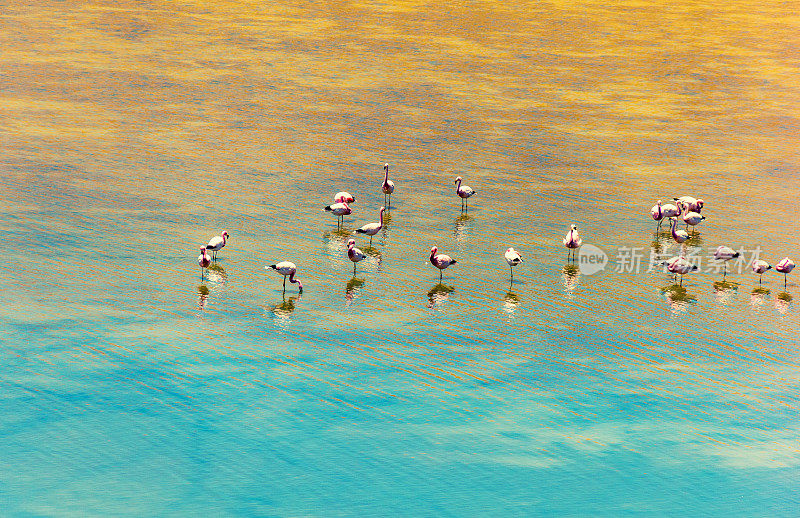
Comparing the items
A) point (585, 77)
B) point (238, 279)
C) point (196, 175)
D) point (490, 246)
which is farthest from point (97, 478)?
point (585, 77)

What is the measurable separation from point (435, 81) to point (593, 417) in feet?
91.8

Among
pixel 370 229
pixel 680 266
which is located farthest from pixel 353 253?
pixel 680 266

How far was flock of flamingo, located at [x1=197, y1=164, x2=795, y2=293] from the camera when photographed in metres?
27.4

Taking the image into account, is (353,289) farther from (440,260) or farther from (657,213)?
(657,213)

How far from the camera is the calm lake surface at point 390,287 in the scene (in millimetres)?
19688

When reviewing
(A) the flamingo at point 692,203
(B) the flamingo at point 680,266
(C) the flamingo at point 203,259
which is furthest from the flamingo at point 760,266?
(C) the flamingo at point 203,259

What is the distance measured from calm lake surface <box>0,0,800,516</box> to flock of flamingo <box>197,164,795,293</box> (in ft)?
1.60

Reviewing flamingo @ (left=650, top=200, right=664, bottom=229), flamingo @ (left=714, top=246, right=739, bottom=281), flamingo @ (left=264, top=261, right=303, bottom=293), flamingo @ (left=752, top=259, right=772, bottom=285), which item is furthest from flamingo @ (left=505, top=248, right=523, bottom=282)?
flamingo @ (left=752, top=259, right=772, bottom=285)

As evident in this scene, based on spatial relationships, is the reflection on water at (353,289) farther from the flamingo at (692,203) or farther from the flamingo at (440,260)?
the flamingo at (692,203)

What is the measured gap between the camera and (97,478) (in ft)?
63.1

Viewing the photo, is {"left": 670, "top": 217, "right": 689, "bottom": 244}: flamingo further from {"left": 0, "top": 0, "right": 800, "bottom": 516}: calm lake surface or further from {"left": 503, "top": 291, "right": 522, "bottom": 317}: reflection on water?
{"left": 503, "top": 291, "right": 522, "bottom": 317}: reflection on water

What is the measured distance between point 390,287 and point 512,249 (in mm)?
3670

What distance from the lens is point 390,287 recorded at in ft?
89.8

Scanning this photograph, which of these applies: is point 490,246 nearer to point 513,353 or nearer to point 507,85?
point 513,353
